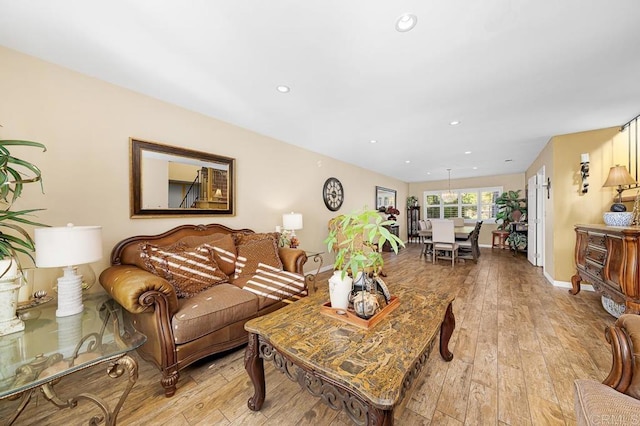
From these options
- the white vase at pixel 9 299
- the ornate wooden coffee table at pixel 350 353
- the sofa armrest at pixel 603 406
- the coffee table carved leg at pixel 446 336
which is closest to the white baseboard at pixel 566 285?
the coffee table carved leg at pixel 446 336

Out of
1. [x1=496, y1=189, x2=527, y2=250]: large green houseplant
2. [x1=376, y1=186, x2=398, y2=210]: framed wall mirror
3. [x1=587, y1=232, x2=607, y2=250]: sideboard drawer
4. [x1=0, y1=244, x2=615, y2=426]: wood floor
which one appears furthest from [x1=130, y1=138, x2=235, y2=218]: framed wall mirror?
[x1=496, y1=189, x2=527, y2=250]: large green houseplant

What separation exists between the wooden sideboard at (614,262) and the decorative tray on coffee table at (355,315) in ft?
7.08

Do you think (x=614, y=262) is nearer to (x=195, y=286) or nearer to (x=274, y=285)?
(x=274, y=285)

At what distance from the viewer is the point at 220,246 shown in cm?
248

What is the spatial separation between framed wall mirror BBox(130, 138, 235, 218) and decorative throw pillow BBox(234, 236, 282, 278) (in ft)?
2.07

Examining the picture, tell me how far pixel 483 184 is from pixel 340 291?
335 inches

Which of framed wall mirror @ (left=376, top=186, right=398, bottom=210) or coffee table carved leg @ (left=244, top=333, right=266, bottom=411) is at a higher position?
framed wall mirror @ (left=376, top=186, right=398, bottom=210)

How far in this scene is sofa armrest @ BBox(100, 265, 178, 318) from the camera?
1.44m

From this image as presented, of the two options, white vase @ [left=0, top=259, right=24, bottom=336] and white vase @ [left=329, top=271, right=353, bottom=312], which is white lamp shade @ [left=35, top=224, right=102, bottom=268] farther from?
white vase @ [left=329, top=271, right=353, bottom=312]

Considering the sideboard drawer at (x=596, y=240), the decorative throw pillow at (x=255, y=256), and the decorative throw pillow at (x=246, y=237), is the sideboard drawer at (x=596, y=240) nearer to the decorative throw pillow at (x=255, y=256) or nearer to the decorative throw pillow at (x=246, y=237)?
the decorative throw pillow at (x=255, y=256)

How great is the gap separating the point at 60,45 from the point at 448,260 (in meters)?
6.70

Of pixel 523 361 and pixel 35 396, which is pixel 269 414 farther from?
pixel 523 361

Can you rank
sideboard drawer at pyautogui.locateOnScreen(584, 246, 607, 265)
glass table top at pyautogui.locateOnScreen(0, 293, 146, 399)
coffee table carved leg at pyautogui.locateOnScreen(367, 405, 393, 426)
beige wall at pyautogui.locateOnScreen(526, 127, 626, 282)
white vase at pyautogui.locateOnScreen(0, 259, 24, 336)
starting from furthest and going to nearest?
beige wall at pyautogui.locateOnScreen(526, 127, 626, 282)
sideboard drawer at pyautogui.locateOnScreen(584, 246, 607, 265)
white vase at pyautogui.locateOnScreen(0, 259, 24, 336)
glass table top at pyautogui.locateOnScreen(0, 293, 146, 399)
coffee table carved leg at pyautogui.locateOnScreen(367, 405, 393, 426)

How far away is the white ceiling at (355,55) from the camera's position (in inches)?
53.3
